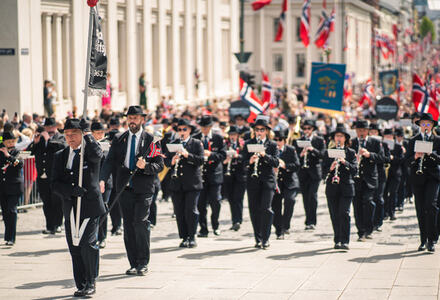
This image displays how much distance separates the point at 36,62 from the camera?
2902cm

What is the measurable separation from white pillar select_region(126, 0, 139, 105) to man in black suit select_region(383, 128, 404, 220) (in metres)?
21.8

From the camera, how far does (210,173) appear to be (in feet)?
53.8

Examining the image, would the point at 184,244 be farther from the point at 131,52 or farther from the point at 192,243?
the point at 131,52

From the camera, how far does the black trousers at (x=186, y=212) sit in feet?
47.4

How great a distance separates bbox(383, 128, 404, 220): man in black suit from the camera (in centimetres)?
1831

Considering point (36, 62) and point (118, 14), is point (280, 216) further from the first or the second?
point (118, 14)

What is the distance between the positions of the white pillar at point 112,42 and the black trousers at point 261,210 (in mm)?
22171

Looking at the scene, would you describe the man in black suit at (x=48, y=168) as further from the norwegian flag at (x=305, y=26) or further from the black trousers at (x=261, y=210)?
the norwegian flag at (x=305, y=26)

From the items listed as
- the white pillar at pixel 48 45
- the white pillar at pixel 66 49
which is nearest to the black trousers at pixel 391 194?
the white pillar at pixel 48 45

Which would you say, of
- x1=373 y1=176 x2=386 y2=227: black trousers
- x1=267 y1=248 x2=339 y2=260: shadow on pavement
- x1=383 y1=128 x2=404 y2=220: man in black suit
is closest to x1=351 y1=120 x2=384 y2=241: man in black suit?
x1=373 y1=176 x2=386 y2=227: black trousers

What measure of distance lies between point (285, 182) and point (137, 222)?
5.09 meters

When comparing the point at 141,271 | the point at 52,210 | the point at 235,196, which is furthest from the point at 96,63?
the point at 235,196

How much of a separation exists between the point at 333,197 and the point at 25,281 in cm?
514

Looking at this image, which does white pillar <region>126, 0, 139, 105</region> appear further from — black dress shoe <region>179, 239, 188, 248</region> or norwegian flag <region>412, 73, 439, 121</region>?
black dress shoe <region>179, 239, 188, 248</region>
